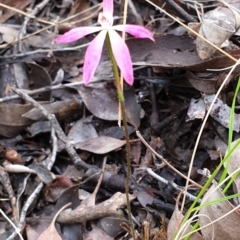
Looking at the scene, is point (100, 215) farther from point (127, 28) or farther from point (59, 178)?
point (127, 28)

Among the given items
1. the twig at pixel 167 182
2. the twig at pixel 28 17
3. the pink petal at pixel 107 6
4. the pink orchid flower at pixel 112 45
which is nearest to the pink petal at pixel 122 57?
the pink orchid flower at pixel 112 45

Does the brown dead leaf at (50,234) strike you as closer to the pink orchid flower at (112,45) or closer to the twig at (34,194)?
the twig at (34,194)

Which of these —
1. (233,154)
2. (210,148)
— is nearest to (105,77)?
(210,148)

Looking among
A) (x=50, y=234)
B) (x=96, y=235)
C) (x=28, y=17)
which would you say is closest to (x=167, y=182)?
(x=96, y=235)

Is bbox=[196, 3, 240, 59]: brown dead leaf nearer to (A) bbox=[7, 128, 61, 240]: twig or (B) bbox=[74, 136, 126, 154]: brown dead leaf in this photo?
(B) bbox=[74, 136, 126, 154]: brown dead leaf

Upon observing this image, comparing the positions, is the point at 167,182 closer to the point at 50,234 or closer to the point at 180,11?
the point at 50,234

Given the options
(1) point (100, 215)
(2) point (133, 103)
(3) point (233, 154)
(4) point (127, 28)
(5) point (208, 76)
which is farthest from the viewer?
(2) point (133, 103)
